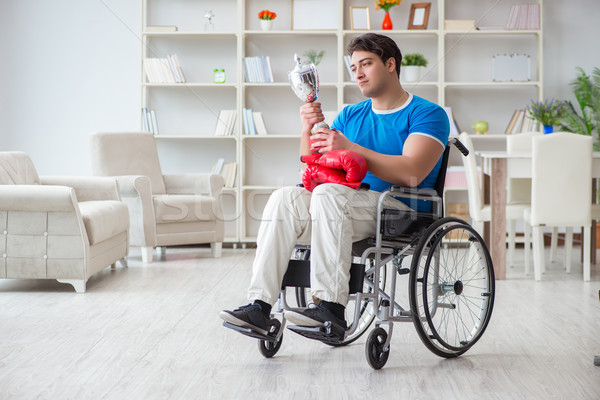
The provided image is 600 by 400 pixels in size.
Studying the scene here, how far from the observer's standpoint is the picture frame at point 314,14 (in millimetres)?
5469

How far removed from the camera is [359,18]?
5.42 metres

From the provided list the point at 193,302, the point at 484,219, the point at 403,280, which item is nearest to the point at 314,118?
the point at 193,302

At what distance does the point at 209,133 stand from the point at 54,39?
149cm

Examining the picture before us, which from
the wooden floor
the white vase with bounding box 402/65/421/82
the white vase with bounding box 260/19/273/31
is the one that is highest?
the white vase with bounding box 260/19/273/31

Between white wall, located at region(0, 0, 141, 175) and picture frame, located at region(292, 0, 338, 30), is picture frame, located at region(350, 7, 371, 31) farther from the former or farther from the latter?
white wall, located at region(0, 0, 141, 175)

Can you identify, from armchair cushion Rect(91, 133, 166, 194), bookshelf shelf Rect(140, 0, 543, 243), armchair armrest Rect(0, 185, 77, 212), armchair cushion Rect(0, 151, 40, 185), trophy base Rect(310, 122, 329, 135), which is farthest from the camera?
bookshelf shelf Rect(140, 0, 543, 243)

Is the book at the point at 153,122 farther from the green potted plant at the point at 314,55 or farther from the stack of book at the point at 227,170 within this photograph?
the green potted plant at the point at 314,55

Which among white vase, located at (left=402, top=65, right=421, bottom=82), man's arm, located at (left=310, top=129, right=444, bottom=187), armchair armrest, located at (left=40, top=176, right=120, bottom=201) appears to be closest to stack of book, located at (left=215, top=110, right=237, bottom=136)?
white vase, located at (left=402, top=65, right=421, bottom=82)

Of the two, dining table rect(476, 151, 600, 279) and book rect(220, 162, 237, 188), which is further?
book rect(220, 162, 237, 188)

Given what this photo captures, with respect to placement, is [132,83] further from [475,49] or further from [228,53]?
[475,49]

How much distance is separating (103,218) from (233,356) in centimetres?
164

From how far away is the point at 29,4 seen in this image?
→ 223 inches

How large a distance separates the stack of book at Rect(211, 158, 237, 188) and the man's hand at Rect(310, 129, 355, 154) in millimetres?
3411

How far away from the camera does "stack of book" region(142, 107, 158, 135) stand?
5438mm
